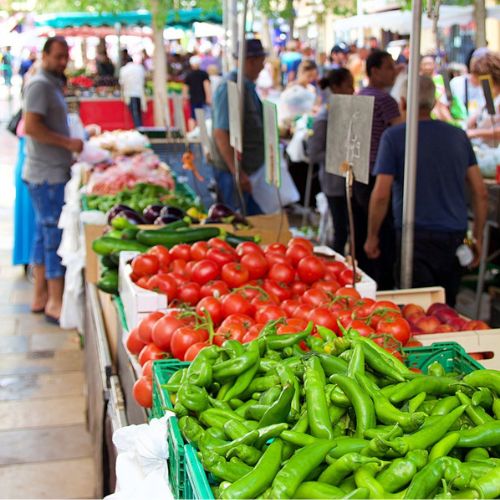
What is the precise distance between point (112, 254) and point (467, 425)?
8.72 ft

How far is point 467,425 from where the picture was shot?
1.90 metres

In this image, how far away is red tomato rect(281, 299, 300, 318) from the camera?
304cm

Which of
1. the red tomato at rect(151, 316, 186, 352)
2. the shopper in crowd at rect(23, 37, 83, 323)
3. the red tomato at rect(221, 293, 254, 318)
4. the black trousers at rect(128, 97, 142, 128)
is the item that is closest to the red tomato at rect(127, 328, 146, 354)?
the red tomato at rect(151, 316, 186, 352)

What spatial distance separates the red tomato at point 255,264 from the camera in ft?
11.5

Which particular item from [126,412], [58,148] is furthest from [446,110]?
[126,412]

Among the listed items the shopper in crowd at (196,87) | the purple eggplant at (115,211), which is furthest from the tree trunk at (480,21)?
the shopper in crowd at (196,87)

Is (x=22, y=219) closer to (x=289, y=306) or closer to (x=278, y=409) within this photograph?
(x=289, y=306)

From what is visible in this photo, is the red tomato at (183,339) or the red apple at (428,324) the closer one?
the red tomato at (183,339)

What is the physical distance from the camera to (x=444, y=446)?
172 centimetres

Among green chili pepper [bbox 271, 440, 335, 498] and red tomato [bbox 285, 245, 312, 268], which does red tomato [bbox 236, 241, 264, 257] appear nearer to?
red tomato [bbox 285, 245, 312, 268]

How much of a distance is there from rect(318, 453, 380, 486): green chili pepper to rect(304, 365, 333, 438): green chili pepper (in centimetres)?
14

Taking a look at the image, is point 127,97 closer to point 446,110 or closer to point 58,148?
point 446,110

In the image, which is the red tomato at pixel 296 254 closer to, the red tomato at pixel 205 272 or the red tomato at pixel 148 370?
the red tomato at pixel 205 272

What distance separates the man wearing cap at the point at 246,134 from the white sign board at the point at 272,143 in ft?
6.33
